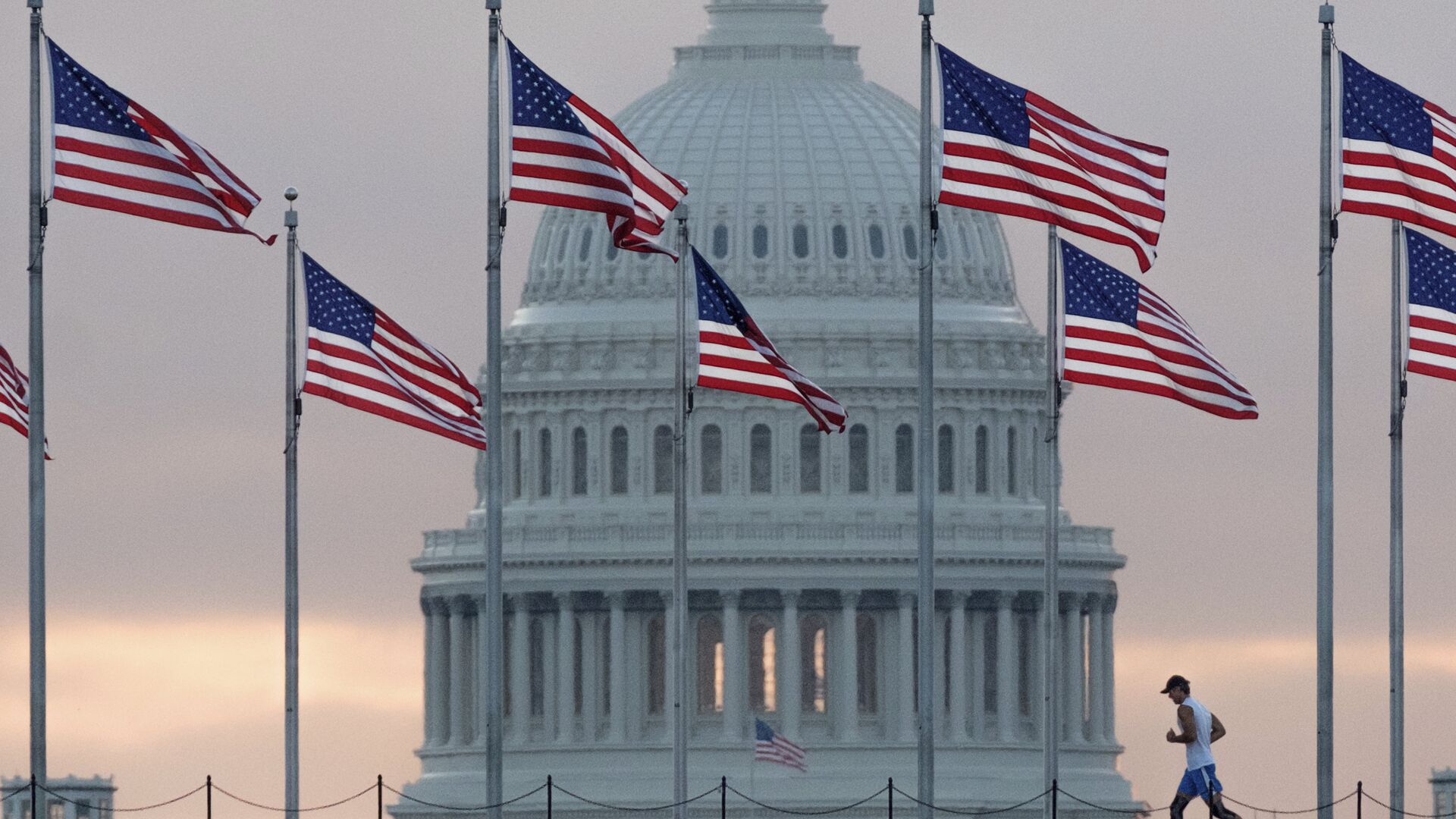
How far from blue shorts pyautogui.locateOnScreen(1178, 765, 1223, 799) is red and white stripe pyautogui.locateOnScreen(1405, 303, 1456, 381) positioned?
17.5 m

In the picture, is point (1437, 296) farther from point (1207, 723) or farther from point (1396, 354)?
point (1207, 723)

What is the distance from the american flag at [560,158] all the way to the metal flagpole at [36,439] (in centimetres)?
824

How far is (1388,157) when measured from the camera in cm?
13188

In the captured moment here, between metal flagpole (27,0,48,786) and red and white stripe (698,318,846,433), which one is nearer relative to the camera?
metal flagpole (27,0,48,786)

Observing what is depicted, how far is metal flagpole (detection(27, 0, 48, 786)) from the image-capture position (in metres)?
128

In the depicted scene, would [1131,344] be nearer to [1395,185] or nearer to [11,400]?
[1395,185]

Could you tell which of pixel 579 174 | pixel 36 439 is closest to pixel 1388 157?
pixel 579 174

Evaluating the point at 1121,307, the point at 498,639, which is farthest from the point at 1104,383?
the point at 498,639

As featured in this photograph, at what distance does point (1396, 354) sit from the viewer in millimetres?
138500

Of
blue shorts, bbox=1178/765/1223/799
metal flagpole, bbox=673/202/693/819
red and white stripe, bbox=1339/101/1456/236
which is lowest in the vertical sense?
blue shorts, bbox=1178/765/1223/799

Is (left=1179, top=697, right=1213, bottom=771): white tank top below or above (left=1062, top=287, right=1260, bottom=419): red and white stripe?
below

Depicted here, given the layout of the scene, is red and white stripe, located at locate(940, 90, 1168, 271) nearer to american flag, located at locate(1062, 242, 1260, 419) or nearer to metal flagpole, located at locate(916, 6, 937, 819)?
metal flagpole, located at locate(916, 6, 937, 819)

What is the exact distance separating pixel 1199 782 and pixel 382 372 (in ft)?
69.5

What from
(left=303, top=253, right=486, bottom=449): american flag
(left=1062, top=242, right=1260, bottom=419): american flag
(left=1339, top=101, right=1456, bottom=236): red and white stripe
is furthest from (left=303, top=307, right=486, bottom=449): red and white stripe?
(left=1339, top=101, right=1456, bottom=236): red and white stripe
